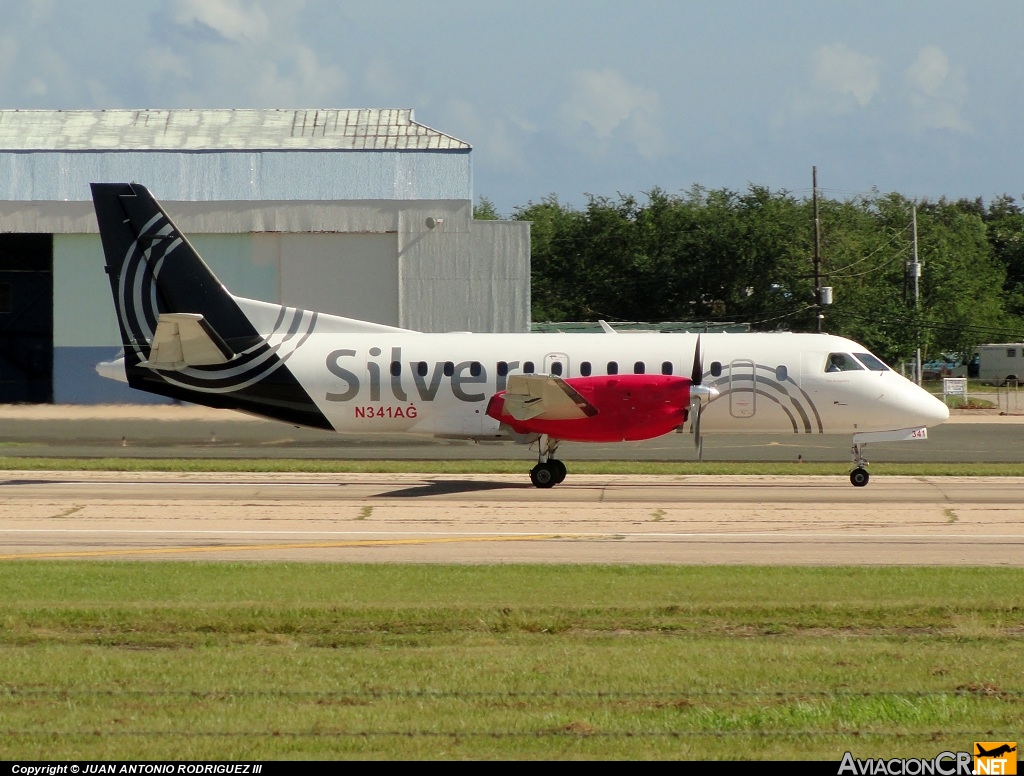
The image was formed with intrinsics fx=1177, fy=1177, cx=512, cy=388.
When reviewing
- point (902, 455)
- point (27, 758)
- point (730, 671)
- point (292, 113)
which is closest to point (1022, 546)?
point (730, 671)

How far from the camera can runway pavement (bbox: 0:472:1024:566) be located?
1758cm

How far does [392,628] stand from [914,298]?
6101cm

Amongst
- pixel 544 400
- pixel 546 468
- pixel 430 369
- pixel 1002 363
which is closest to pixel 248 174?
pixel 430 369

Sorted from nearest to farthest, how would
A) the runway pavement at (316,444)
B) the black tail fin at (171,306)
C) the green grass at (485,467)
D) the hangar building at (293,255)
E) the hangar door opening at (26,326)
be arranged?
the black tail fin at (171,306)
the green grass at (485,467)
the runway pavement at (316,444)
the hangar building at (293,255)
the hangar door opening at (26,326)

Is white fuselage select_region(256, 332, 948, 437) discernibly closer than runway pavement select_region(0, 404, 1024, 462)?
Yes

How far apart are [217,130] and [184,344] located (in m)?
36.2

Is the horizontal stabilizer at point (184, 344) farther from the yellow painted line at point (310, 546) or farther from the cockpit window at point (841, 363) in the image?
the cockpit window at point (841, 363)

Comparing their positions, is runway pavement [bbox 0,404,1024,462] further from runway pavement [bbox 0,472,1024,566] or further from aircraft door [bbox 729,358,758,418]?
aircraft door [bbox 729,358,758,418]

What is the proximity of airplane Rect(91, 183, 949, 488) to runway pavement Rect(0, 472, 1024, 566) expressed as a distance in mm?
1483

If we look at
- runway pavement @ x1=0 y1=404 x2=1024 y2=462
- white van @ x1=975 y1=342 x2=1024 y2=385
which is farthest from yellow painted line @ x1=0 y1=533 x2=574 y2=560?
white van @ x1=975 y1=342 x2=1024 y2=385

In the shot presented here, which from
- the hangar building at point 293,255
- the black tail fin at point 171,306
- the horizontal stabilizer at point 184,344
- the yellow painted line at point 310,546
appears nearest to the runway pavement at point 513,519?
the yellow painted line at point 310,546

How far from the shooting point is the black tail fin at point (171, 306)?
26.6 meters

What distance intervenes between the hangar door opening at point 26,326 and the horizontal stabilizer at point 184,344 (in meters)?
34.2

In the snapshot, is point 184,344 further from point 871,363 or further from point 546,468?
point 871,363
